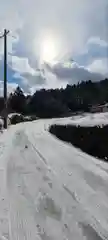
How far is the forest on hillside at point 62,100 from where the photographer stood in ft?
210

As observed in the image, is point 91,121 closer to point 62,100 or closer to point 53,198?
point 53,198

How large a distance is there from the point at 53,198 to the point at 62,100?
63322mm

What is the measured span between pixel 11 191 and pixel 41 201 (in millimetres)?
934

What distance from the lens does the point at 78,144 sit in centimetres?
1356

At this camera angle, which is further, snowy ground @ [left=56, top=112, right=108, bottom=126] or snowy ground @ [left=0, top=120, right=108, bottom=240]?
snowy ground @ [left=56, top=112, right=108, bottom=126]

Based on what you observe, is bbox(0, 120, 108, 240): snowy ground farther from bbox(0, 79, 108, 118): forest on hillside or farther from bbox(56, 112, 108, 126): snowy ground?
bbox(0, 79, 108, 118): forest on hillside

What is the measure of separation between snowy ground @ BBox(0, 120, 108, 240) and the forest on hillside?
50.8m

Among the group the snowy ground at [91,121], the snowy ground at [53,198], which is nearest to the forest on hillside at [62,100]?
the snowy ground at [91,121]

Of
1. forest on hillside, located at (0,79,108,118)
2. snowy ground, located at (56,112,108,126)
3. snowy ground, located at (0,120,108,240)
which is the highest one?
forest on hillside, located at (0,79,108,118)

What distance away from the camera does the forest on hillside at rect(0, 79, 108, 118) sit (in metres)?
64.1

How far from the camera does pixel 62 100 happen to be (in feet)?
228

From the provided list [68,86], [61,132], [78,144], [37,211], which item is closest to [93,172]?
[37,211]

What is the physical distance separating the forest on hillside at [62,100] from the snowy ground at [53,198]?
5078 cm

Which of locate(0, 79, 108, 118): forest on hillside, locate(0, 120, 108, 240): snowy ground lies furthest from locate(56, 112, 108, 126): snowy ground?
locate(0, 79, 108, 118): forest on hillside
